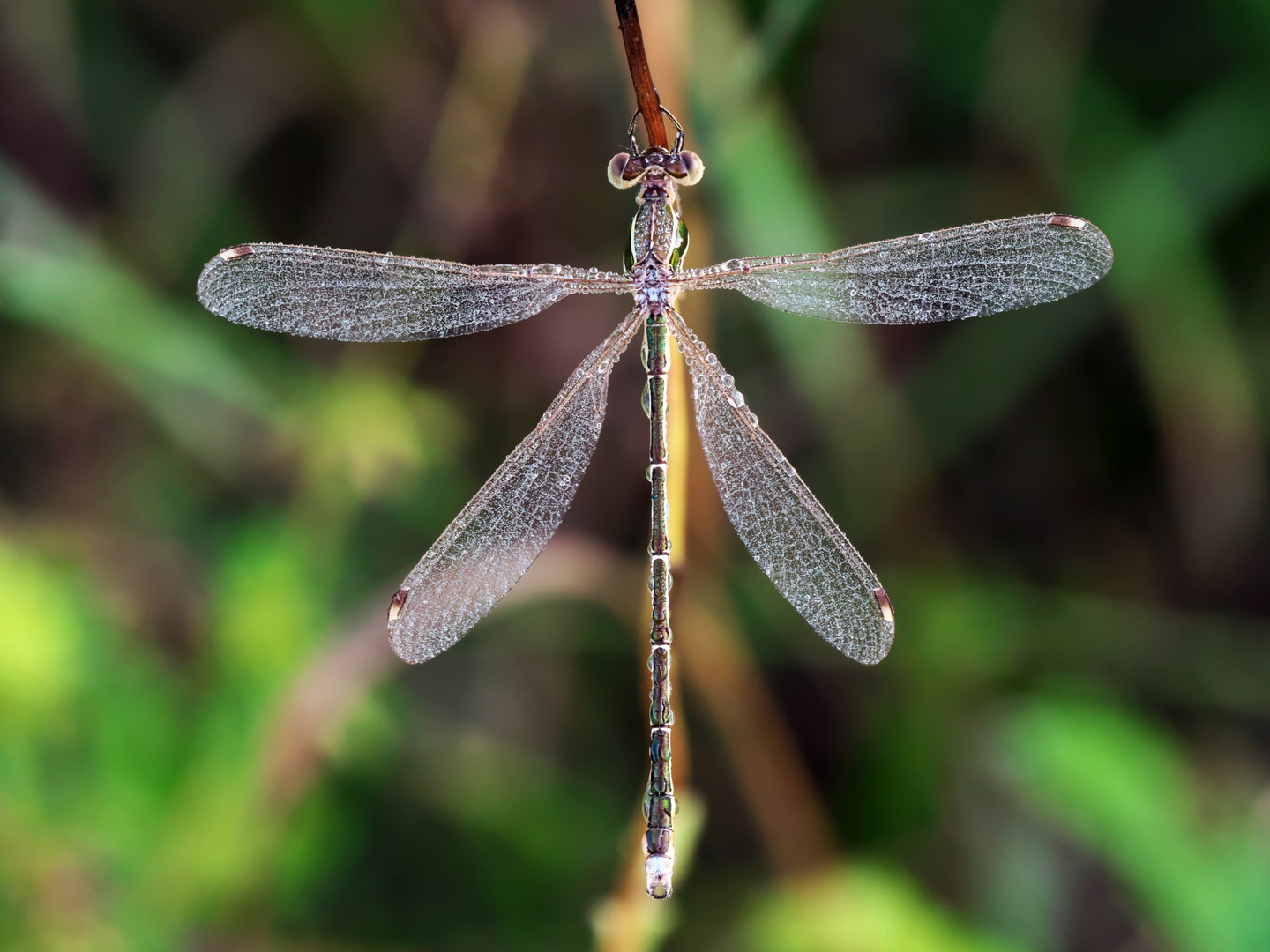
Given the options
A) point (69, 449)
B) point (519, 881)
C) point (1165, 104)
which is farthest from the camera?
point (69, 449)

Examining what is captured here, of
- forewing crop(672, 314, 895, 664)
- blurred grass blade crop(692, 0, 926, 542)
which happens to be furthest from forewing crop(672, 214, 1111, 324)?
blurred grass blade crop(692, 0, 926, 542)

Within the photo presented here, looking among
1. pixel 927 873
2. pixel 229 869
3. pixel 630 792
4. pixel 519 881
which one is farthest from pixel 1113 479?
pixel 229 869

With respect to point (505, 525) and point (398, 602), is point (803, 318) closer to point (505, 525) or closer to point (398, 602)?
point (505, 525)

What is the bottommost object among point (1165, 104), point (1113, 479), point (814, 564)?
point (814, 564)

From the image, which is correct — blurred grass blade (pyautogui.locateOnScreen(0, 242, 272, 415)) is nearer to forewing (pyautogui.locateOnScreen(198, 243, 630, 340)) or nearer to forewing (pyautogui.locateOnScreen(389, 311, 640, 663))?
forewing (pyautogui.locateOnScreen(198, 243, 630, 340))

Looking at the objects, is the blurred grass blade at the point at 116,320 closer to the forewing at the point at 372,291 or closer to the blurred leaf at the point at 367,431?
the blurred leaf at the point at 367,431

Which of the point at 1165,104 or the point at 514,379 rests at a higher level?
the point at 1165,104

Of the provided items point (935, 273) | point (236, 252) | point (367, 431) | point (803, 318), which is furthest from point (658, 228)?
point (367, 431)

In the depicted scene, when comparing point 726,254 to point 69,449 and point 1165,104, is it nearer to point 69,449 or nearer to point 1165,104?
point 1165,104
